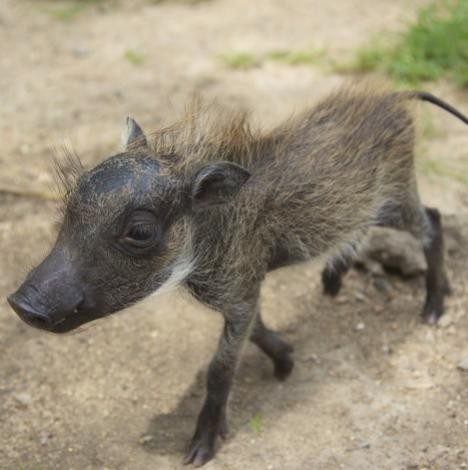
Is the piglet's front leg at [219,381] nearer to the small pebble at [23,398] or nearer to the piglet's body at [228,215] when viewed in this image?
the piglet's body at [228,215]

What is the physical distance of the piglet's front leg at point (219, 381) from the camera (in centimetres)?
367

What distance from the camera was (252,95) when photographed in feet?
20.6

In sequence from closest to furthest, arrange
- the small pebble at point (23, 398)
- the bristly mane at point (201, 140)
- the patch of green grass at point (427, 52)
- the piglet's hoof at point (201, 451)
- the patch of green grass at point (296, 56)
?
the bristly mane at point (201, 140), the piglet's hoof at point (201, 451), the small pebble at point (23, 398), the patch of green grass at point (427, 52), the patch of green grass at point (296, 56)

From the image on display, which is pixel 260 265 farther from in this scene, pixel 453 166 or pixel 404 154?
pixel 453 166

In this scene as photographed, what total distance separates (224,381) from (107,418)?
2.00 ft

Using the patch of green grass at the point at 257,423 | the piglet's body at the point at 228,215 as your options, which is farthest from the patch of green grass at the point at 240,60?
the patch of green grass at the point at 257,423

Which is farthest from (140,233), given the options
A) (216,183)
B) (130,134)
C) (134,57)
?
(134,57)

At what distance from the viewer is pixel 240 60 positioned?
670 cm

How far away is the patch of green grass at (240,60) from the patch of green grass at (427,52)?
719 millimetres

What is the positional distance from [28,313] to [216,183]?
892 millimetres

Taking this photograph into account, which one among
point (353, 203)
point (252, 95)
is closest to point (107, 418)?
point (353, 203)

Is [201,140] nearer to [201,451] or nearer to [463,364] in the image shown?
[201,451]

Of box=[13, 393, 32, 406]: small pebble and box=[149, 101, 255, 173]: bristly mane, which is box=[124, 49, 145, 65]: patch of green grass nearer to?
box=[149, 101, 255, 173]: bristly mane

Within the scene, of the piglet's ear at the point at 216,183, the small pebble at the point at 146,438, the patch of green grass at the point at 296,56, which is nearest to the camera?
the piglet's ear at the point at 216,183
